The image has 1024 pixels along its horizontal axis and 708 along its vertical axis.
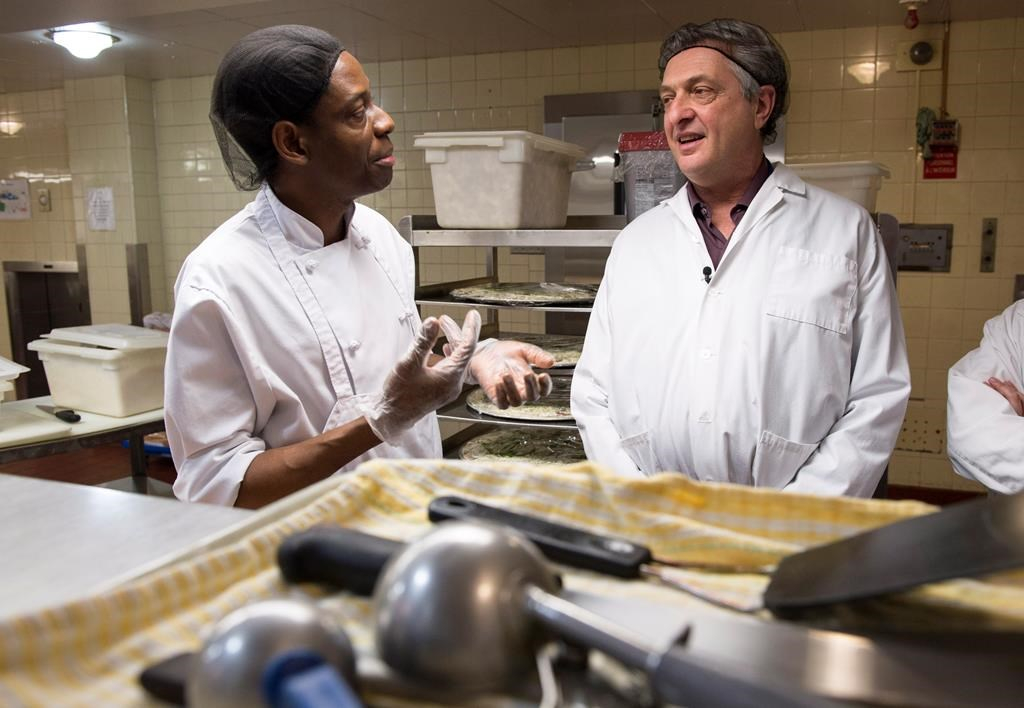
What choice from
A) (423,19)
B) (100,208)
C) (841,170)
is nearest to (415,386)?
(841,170)

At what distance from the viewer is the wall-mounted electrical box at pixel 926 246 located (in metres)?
4.36

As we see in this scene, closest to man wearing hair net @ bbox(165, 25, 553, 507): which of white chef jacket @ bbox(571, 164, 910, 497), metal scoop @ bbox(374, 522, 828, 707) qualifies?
white chef jacket @ bbox(571, 164, 910, 497)

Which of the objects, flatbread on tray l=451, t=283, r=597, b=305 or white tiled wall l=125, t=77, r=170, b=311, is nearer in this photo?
flatbread on tray l=451, t=283, r=597, b=305

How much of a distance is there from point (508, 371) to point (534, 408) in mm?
1106

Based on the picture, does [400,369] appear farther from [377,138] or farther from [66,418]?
[66,418]

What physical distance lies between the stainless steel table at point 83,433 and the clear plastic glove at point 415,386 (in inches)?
70.3

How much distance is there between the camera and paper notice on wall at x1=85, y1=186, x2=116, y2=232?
5.95 meters

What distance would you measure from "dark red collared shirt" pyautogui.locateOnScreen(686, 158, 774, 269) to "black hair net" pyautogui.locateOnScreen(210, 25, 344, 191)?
3.12 feet

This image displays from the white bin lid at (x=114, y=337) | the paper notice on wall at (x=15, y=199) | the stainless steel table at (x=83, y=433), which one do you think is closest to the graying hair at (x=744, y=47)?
the white bin lid at (x=114, y=337)

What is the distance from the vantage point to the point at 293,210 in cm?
178

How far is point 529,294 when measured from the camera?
256 cm

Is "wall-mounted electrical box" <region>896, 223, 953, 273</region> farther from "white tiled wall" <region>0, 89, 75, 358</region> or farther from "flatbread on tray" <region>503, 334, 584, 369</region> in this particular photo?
"white tiled wall" <region>0, 89, 75, 358</region>

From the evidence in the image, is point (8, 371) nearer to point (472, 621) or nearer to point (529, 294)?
point (529, 294)

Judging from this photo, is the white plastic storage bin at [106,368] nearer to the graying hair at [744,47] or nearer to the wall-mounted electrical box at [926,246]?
the graying hair at [744,47]
